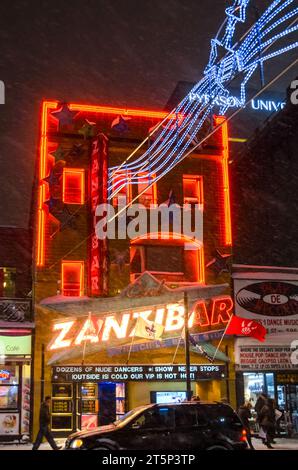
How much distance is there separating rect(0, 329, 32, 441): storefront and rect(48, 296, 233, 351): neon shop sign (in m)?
1.15

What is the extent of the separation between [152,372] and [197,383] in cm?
310

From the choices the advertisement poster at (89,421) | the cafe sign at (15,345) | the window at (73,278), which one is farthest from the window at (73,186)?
the advertisement poster at (89,421)

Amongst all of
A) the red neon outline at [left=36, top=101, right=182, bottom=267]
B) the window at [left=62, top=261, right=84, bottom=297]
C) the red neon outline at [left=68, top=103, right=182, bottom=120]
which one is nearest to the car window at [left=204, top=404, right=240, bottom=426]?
the window at [left=62, top=261, right=84, bottom=297]

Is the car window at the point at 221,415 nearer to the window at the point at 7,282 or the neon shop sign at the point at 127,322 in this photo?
the neon shop sign at the point at 127,322

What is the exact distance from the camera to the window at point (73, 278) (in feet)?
77.7

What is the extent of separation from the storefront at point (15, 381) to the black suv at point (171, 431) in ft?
27.4

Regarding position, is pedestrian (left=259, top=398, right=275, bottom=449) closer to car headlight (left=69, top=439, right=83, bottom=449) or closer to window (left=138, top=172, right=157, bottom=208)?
car headlight (left=69, top=439, right=83, bottom=449)

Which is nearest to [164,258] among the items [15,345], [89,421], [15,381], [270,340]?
[270,340]

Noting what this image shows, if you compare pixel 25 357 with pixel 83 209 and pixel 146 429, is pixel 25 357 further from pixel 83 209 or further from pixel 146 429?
pixel 146 429

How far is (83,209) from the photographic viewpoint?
79.2ft

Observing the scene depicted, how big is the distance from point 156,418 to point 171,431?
0.47 meters

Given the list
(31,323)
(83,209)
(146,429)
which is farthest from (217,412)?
(83,209)

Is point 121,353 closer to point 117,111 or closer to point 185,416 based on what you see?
point 185,416

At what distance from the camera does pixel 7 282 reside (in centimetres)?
2778
